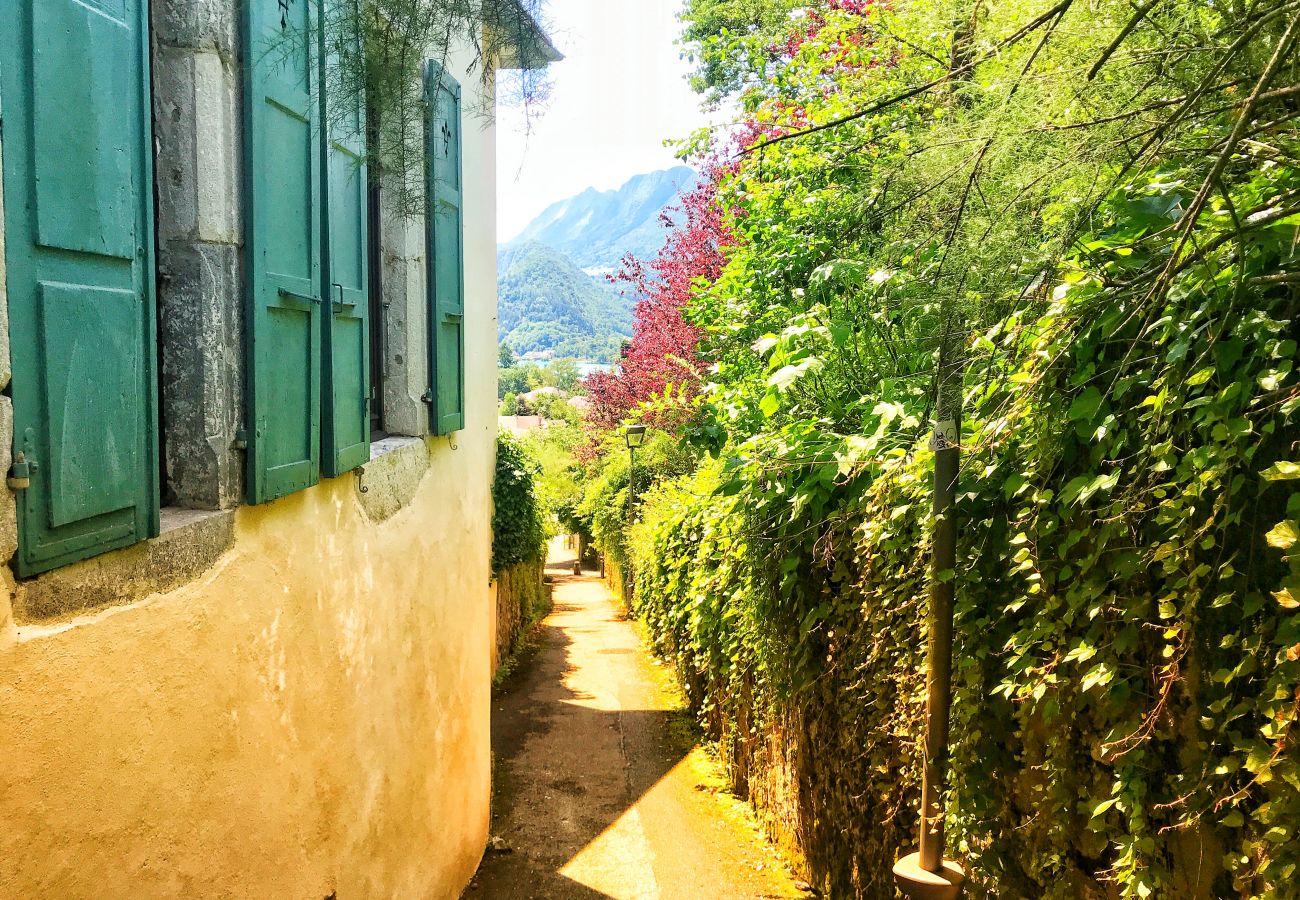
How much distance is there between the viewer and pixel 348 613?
4.04 metres

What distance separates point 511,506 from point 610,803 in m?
6.07

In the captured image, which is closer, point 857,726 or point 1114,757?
point 1114,757

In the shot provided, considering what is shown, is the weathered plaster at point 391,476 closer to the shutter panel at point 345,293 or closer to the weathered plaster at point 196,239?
the shutter panel at point 345,293

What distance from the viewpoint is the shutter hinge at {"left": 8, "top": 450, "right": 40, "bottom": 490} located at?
196 cm

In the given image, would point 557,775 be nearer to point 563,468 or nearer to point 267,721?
point 267,721

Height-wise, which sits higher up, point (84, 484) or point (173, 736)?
point (84, 484)

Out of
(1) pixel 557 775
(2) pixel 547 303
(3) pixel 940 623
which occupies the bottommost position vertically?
(1) pixel 557 775

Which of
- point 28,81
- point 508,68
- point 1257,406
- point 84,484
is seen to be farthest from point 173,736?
point 1257,406

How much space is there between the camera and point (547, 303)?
461 ft

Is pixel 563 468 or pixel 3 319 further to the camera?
pixel 563 468

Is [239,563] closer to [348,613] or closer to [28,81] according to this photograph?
[348,613]

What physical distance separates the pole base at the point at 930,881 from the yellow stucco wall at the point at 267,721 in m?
1.91

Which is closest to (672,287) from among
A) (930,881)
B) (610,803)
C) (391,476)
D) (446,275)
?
(610,803)

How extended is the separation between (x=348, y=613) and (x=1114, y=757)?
287 centimetres
